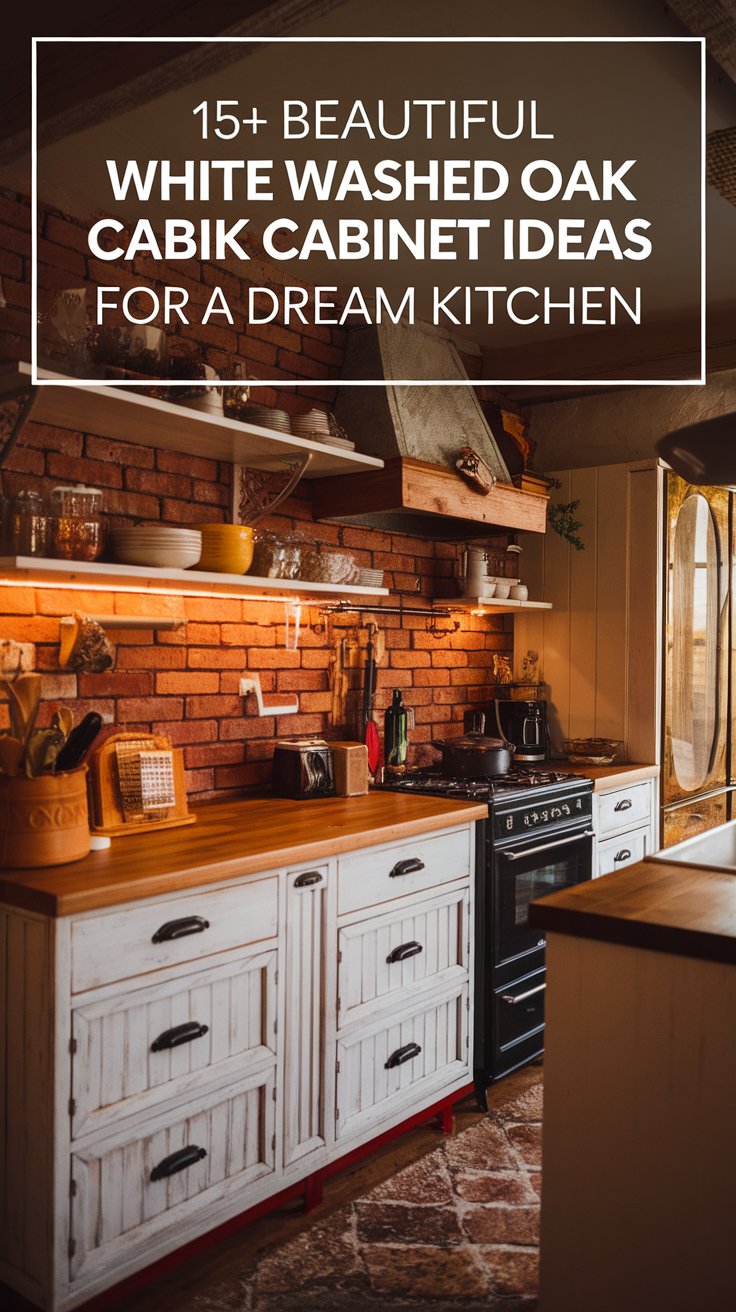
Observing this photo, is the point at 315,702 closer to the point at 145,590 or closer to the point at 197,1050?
the point at 145,590

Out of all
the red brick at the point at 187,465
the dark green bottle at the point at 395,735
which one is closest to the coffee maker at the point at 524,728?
the dark green bottle at the point at 395,735

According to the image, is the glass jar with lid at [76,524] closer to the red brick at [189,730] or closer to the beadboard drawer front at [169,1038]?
the red brick at [189,730]

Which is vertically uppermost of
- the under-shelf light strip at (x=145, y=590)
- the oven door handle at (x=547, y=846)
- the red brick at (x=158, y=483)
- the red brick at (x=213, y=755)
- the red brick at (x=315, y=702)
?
the red brick at (x=158, y=483)

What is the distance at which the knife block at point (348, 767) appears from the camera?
3275 millimetres

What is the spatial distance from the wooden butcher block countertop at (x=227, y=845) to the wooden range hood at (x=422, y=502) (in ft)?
3.21

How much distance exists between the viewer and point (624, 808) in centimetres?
399

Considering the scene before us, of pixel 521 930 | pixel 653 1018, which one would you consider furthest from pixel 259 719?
pixel 653 1018

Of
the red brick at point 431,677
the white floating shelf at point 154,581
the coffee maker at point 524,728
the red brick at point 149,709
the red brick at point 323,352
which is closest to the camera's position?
the white floating shelf at point 154,581

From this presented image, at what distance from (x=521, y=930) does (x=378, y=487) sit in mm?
1532

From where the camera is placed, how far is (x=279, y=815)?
9.53 ft

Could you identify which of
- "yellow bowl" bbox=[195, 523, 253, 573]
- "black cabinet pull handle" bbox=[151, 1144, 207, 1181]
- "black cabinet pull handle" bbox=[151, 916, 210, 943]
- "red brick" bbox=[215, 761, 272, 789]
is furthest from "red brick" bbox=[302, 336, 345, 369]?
"black cabinet pull handle" bbox=[151, 1144, 207, 1181]

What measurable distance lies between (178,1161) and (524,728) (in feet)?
7.77

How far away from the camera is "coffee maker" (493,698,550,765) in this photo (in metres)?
4.16

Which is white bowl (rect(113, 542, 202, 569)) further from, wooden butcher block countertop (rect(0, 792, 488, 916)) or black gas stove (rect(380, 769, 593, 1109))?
black gas stove (rect(380, 769, 593, 1109))
